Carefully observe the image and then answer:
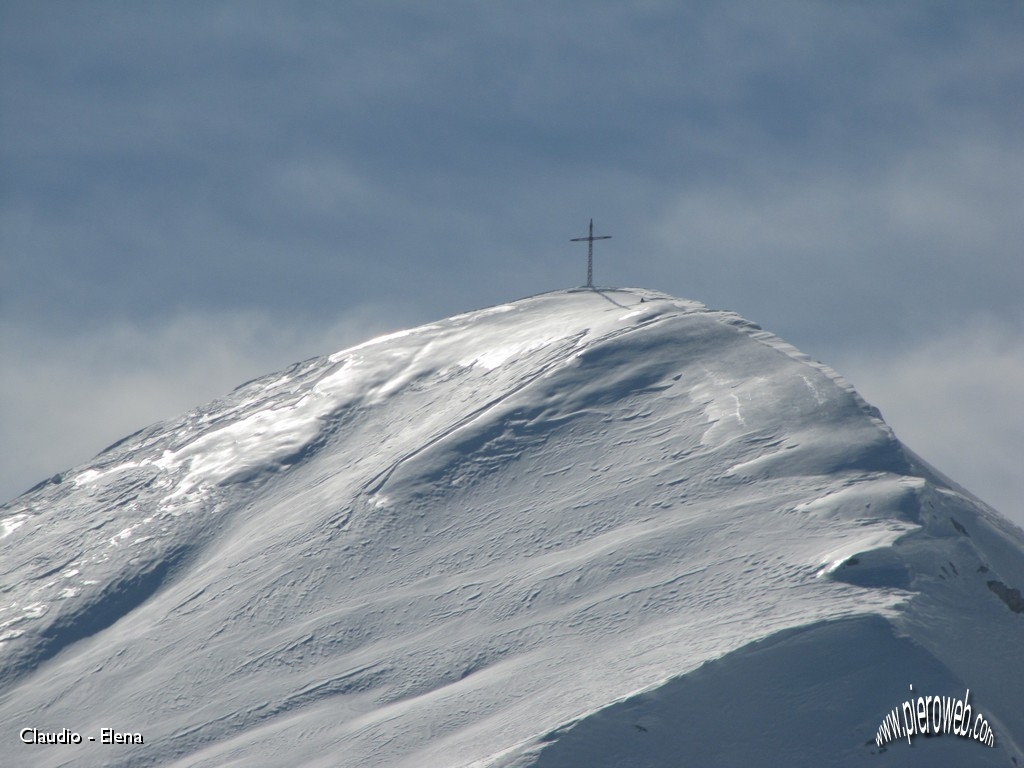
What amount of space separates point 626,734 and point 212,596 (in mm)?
18387

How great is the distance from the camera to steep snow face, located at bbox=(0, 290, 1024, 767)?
1428 inches

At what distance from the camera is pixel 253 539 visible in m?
51.9

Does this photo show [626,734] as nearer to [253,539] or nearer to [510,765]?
[510,765]

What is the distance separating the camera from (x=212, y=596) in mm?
49125

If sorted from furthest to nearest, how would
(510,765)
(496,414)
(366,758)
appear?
1. (496,414)
2. (366,758)
3. (510,765)

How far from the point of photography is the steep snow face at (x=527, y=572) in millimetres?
36281

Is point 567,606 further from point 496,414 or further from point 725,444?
point 496,414

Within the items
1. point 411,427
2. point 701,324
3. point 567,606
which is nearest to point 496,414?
point 411,427

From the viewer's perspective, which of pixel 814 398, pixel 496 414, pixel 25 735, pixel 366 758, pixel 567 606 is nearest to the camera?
pixel 366 758

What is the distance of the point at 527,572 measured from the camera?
145 feet

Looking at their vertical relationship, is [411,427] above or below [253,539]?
above

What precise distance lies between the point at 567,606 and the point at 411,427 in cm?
1510

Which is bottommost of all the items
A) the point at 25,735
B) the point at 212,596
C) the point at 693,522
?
the point at 25,735

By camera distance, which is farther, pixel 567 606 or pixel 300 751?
pixel 567 606
